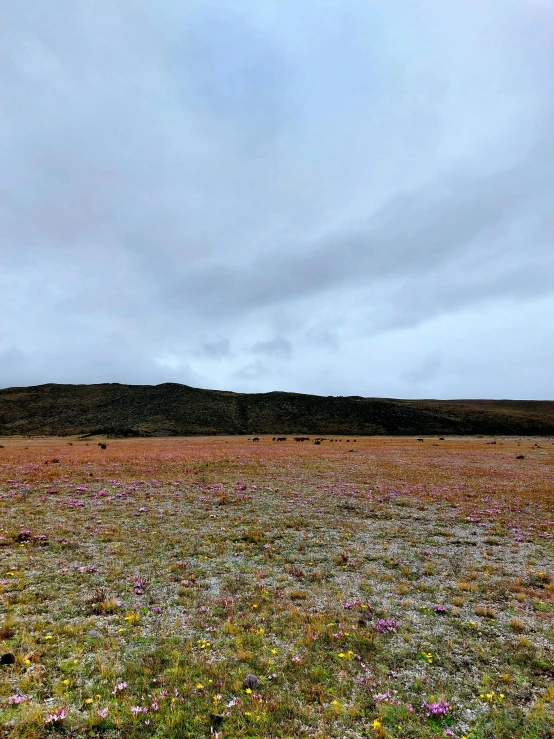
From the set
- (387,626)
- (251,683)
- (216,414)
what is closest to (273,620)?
(251,683)

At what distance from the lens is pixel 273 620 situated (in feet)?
33.1

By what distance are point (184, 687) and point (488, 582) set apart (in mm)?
10905

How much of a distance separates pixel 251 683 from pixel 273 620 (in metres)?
2.69

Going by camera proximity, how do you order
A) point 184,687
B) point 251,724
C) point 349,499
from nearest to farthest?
point 251,724 → point 184,687 → point 349,499

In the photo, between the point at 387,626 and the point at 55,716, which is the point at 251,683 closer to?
the point at 55,716

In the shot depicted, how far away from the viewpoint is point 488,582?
13.1 meters

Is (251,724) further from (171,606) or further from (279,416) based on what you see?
(279,416)

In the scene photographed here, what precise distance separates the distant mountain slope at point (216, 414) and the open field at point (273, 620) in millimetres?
96753

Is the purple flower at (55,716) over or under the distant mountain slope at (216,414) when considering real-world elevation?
under

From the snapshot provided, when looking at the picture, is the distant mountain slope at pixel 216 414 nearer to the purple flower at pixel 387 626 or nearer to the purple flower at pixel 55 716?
the purple flower at pixel 387 626

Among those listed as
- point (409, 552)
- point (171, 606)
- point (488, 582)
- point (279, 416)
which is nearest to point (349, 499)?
point (409, 552)

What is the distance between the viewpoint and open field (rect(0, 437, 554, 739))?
680 centimetres

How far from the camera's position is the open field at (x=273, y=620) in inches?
268

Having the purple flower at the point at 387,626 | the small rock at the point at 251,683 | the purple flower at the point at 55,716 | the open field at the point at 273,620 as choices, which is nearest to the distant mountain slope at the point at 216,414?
the open field at the point at 273,620
